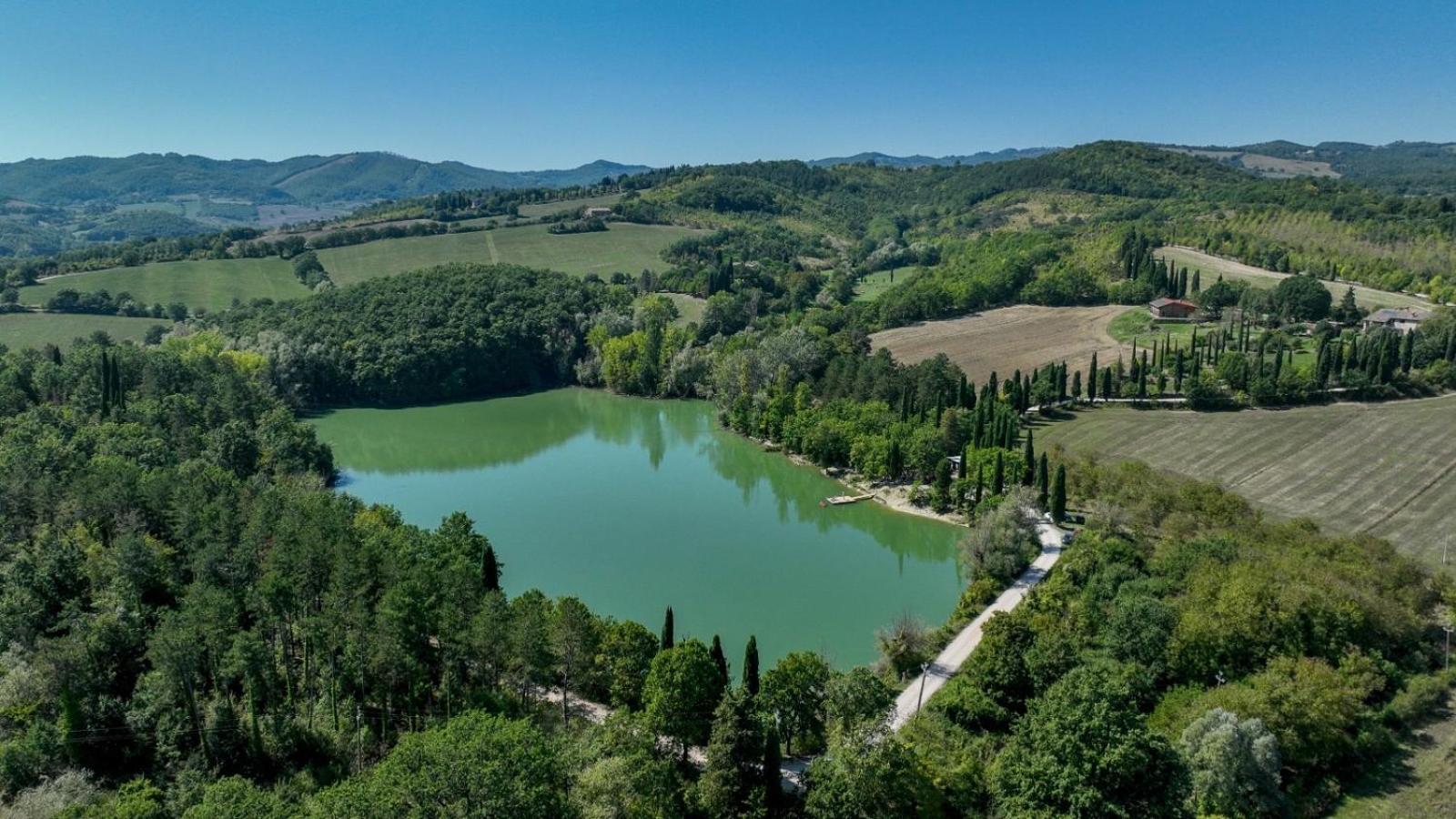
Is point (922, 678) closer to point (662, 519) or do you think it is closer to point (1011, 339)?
point (662, 519)

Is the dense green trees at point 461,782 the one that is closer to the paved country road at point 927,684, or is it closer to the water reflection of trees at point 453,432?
the paved country road at point 927,684

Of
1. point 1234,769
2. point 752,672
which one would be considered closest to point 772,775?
point 752,672

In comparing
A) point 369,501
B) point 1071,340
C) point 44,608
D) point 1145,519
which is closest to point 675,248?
point 1071,340

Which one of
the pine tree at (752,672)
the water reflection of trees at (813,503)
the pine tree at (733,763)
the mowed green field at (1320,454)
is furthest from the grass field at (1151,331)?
the pine tree at (733,763)

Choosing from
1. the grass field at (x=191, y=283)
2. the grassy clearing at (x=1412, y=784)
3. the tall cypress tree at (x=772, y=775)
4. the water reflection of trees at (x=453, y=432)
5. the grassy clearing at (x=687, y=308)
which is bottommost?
the water reflection of trees at (x=453, y=432)

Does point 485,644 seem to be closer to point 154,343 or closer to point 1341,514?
point 1341,514

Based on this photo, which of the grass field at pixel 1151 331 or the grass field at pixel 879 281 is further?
the grass field at pixel 879 281
